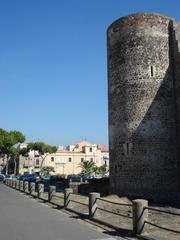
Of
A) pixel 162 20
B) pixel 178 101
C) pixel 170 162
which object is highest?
pixel 162 20

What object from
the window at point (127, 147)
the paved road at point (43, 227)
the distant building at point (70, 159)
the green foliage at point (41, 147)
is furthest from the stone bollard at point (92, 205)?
the distant building at point (70, 159)

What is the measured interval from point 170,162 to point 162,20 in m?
9.80

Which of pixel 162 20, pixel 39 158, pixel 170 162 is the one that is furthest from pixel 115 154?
pixel 39 158

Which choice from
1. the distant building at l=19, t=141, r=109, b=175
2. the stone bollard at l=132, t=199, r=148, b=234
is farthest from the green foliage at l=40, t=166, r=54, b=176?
the stone bollard at l=132, t=199, r=148, b=234

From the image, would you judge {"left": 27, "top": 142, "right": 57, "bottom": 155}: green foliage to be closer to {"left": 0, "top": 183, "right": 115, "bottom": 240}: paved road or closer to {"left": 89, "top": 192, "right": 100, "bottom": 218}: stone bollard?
{"left": 0, "top": 183, "right": 115, "bottom": 240}: paved road

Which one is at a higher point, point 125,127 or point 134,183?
point 125,127

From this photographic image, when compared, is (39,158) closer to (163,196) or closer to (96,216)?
(163,196)

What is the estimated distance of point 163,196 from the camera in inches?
940

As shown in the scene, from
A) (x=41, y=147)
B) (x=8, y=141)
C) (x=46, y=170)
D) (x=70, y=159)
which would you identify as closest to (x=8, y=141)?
(x=8, y=141)

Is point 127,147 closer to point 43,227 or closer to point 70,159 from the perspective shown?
point 43,227

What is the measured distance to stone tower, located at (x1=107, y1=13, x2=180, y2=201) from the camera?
24.2 meters

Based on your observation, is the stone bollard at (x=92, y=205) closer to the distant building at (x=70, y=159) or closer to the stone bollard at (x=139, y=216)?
the stone bollard at (x=139, y=216)

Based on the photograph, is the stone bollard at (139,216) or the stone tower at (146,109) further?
the stone tower at (146,109)

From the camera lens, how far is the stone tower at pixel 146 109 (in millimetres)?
24156
